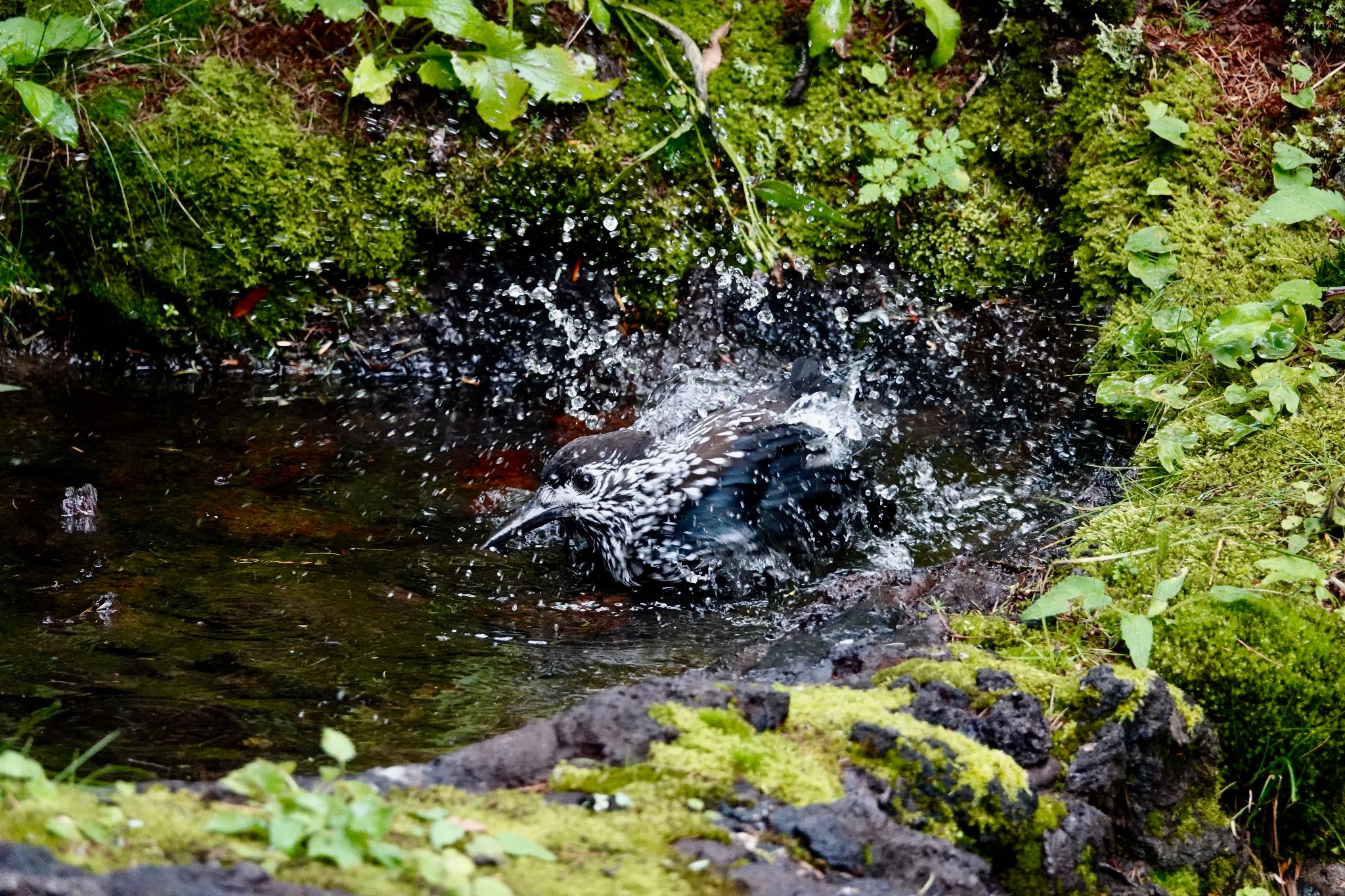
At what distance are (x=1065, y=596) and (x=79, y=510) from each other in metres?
3.80

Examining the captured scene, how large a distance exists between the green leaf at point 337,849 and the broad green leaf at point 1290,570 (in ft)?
9.39

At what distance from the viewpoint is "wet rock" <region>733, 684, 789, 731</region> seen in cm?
259

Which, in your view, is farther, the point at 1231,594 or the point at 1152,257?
the point at 1152,257

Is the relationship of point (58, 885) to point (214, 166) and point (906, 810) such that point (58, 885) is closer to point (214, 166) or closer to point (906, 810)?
point (906, 810)

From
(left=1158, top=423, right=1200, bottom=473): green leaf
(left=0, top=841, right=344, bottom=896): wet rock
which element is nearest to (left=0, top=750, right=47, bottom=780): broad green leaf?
(left=0, top=841, right=344, bottom=896): wet rock

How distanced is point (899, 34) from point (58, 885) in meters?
6.29

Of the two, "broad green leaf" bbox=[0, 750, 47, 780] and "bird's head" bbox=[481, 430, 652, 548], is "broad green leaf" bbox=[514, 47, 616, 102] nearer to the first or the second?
"bird's head" bbox=[481, 430, 652, 548]

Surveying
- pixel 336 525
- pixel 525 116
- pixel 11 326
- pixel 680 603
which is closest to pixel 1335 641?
pixel 680 603

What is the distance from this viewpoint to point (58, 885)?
1600mm

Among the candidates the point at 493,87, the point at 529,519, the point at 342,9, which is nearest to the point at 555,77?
the point at 493,87

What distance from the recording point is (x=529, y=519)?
16.2ft

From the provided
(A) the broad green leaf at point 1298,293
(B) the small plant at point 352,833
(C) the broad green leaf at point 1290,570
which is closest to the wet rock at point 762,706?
(B) the small plant at point 352,833

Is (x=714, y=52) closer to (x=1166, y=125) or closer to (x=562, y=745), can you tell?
(x=1166, y=125)

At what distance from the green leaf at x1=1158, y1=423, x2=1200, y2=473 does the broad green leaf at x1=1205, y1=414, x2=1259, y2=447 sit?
0.08 m
